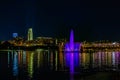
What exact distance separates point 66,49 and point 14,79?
132681mm

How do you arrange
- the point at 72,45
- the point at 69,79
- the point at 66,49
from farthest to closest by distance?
the point at 66,49 → the point at 72,45 → the point at 69,79

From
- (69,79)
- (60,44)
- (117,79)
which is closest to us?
(117,79)

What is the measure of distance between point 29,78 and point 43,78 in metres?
1.75

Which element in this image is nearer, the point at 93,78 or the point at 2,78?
the point at 93,78

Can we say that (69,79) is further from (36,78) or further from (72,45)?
(72,45)

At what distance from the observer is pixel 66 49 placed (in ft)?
595

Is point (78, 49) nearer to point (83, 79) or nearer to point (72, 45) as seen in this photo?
point (72, 45)

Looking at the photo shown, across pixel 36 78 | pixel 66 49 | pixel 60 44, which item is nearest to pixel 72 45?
pixel 66 49

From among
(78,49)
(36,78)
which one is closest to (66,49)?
(78,49)

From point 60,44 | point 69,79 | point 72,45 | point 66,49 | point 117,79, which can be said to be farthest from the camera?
point 60,44

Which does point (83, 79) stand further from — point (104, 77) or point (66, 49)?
point (66, 49)

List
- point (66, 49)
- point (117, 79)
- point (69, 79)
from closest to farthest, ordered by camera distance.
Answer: point (117, 79)
point (69, 79)
point (66, 49)

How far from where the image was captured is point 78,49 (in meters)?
185

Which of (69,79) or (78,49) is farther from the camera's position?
(78,49)
